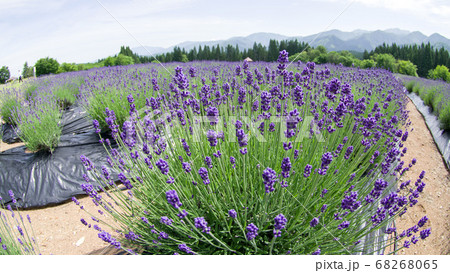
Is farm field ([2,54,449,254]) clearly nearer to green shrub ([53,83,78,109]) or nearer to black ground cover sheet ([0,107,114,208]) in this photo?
black ground cover sheet ([0,107,114,208])

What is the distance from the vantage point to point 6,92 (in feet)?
28.5

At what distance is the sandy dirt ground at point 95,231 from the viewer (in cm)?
271

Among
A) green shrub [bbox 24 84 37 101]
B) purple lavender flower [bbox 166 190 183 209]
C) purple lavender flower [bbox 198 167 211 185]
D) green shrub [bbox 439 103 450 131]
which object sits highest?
green shrub [bbox 24 84 37 101]

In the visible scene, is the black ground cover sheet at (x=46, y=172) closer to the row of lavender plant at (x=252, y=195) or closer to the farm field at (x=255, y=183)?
the farm field at (x=255, y=183)

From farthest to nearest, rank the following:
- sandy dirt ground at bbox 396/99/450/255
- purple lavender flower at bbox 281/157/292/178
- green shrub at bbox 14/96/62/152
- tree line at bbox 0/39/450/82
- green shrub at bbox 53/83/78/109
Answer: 1. tree line at bbox 0/39/450/82
2. green shrub at bbox 53/83/78/109
3. green shrub at bbox 14/96/62/152
4. sandy dirt ground at bbox 396/99/450/255
5. purple lavender flower at bbox 281/157/292/178

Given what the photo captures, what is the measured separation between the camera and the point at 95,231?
3.41 meters

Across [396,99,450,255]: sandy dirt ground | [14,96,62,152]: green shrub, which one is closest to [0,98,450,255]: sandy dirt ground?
[396,99,450,255]: sandy dirt ground

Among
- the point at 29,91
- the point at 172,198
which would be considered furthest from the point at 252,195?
the point at 29,91

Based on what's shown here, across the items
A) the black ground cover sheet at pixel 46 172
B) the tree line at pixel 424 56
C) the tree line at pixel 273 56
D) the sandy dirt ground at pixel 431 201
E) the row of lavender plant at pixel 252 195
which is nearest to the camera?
the row of lavender plant at pixel 252 195

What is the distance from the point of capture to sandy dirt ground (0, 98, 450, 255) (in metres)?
Answer: 2.71

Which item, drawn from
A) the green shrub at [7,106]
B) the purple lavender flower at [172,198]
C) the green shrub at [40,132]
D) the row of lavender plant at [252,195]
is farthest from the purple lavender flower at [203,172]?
the green shrub at [7,106]

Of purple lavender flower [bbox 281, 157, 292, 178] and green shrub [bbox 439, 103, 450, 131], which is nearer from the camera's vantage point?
purple lavender flower [bbox 281, 157, 292, 178]

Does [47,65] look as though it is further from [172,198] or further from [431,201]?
[431,201]

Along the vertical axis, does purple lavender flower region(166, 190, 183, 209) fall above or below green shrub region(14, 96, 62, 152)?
above
